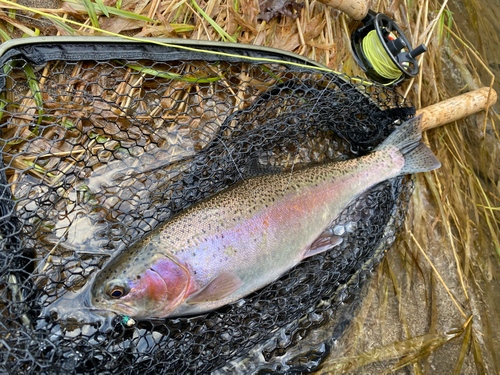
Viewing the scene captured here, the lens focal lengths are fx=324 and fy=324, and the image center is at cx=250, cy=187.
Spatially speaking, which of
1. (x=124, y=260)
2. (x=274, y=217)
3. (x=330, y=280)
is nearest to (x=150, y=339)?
(x=124, y=260)

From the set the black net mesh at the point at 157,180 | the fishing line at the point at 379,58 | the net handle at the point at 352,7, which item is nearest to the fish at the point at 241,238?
the black net mesh at the point at 157,180

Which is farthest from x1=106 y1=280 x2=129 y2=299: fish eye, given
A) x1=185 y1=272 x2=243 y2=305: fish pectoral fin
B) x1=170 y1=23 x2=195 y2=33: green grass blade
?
x1=170 y1=23 x2=195 y2=33: green grass blade

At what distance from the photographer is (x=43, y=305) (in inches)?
80.9

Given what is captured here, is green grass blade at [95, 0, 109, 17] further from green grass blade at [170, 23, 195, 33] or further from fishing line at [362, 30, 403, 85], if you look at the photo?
fishing line at [362, 30, 403, 85]

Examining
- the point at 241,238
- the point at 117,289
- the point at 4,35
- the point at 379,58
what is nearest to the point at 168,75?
the point at 4,35

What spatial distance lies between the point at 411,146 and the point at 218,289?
1.87 meters

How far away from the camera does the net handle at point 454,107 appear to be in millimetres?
2789

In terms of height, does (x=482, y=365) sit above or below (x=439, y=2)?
below

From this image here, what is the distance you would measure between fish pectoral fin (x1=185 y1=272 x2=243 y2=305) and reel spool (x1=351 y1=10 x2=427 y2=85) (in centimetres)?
220

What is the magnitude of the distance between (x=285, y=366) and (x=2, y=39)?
3.07 m

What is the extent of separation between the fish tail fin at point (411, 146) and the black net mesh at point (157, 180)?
128 mm

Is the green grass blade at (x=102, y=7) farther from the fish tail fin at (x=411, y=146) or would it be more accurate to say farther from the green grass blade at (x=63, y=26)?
the fish tail fin at (x=411, y=146)

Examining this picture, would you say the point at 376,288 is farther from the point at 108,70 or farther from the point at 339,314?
the point at 108,70

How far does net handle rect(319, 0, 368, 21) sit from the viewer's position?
2.61 metres
